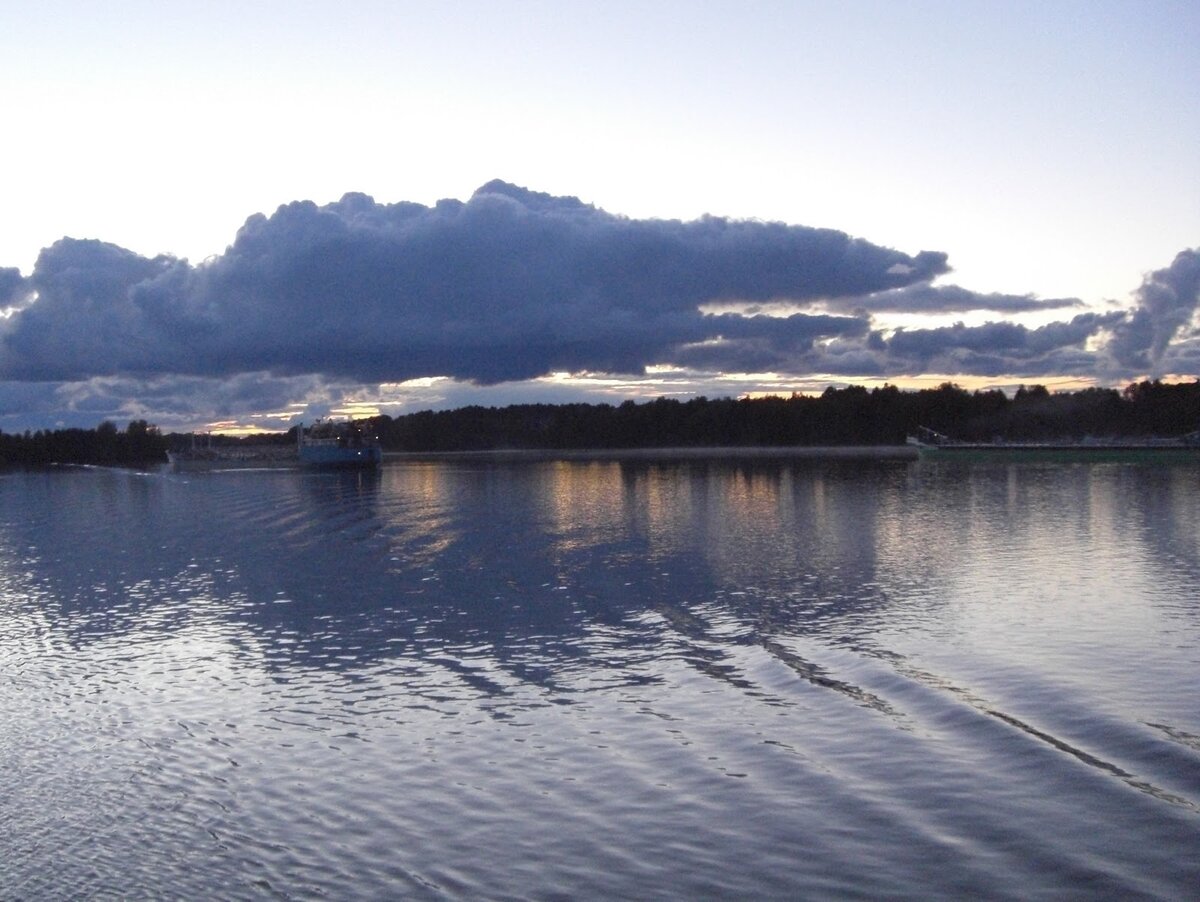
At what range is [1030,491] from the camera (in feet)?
281

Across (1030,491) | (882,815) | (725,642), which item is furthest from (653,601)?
(1030,491)

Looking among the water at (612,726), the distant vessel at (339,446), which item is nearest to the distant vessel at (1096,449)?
the distant vessel at (339,446)

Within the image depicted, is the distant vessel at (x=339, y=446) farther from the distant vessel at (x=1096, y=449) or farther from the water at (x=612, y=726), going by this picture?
the water at (x=612, y=726)

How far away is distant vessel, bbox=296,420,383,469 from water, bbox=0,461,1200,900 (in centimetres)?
12935

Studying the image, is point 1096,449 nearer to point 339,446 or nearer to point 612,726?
point 339,446

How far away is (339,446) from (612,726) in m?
165

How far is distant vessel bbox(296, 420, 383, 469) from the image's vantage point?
174 metres

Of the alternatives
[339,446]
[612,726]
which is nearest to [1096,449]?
[339,446]

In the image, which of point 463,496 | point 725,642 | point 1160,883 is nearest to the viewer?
point 1160,883

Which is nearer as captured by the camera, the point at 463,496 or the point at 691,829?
the point at 691,829

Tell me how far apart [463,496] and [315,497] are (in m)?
12.8

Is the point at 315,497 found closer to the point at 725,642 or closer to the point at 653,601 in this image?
the point at 653,601

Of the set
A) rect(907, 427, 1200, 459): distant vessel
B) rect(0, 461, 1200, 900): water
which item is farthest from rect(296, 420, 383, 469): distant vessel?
rect(0, 461, 1200, 900): water

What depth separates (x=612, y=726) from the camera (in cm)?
1945
